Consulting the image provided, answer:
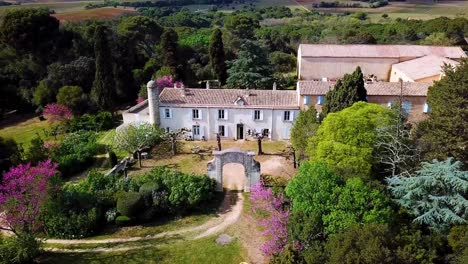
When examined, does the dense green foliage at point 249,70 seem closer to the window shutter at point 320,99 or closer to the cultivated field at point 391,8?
the window shutter at point 320,99

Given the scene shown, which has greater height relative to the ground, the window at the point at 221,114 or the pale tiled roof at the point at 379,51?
the pale tiled roof at the point at 379,51

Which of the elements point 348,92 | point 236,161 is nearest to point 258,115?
point 348,92

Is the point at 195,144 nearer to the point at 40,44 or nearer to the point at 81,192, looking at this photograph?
the point at 81,192

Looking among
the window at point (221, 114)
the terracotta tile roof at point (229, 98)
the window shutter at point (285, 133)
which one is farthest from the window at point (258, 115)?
the window at point (221, 114)

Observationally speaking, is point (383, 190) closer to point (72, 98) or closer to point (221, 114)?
point (221, 114)

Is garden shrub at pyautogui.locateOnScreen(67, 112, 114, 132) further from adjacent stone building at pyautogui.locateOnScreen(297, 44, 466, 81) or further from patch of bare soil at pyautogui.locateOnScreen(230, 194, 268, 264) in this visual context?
adjacent stone building at pyautogui.locateOnScreen(297, 44, 466, 81)

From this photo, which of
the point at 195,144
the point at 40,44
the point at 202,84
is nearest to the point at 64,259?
the point at 195,144
